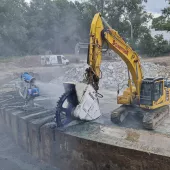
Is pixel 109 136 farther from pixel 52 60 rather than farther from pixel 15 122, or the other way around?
pixel 52 60

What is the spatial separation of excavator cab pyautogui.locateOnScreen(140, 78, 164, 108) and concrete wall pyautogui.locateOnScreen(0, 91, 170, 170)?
4.86 ft

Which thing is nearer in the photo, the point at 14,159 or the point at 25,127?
the point at 14,159

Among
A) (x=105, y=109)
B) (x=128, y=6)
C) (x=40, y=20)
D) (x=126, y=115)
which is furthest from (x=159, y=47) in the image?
(x=126, y=115)

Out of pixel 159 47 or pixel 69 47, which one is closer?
pixel 159 47

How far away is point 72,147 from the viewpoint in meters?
7.07

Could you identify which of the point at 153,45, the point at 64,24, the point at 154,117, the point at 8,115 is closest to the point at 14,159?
the point at 8,115

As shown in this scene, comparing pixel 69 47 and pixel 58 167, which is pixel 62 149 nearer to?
pixel 58 167

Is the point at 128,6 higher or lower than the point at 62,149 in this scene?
higher

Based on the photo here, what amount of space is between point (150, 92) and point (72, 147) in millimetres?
2964

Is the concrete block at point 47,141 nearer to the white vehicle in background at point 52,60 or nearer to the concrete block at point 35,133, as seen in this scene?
the concrete block at point 35,133

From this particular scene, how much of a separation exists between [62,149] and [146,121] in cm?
262

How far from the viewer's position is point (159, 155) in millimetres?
5512

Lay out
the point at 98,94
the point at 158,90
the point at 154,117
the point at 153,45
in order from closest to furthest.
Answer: the point at 98,94
the point at 154,117
the point at 158,90
the point at 153,45

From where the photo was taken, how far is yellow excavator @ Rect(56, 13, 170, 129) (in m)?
7.15
